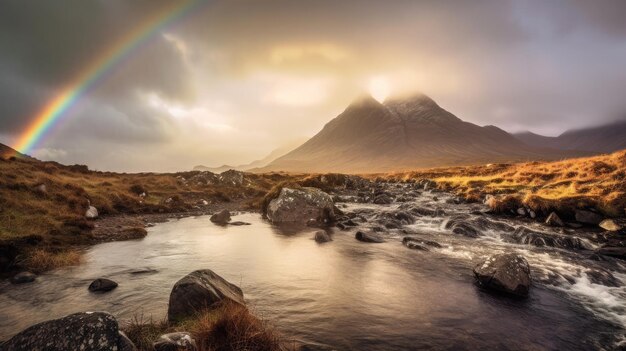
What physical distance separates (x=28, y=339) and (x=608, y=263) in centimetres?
1998

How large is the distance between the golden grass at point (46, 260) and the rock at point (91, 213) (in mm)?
9538

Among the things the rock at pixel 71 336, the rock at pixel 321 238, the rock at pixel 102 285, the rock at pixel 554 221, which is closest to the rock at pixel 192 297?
the rock at pixel 71 336

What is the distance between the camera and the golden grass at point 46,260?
12.7 meters

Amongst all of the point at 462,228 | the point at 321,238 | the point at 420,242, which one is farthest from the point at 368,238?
the point at 462,228

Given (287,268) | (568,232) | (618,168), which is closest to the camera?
(287,268)

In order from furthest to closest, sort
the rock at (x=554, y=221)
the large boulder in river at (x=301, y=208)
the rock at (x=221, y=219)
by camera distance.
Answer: the large boulder in river at (x=301, y=208)
the rock at (x=221, y=219)
the rock at (x=554, y=221)

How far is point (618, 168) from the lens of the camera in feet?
88.6

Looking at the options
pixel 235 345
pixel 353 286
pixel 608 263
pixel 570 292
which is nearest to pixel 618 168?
pixel 608 263

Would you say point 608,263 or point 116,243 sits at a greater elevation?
point 116,243

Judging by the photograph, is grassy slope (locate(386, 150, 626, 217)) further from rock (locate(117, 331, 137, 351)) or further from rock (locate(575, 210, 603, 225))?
rock (locate(117, 331, 137, 351))

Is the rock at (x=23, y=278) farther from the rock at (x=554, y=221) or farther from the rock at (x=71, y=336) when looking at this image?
the rock at (x=554, y=221)

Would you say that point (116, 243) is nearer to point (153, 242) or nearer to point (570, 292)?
point (153, 242)

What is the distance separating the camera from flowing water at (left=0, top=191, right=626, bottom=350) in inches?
332

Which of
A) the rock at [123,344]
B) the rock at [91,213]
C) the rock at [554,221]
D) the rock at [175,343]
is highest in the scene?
the rock at [91,213]
